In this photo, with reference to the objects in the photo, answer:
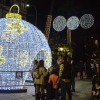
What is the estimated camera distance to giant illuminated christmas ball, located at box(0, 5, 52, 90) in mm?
13609

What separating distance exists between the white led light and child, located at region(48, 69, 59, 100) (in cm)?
322

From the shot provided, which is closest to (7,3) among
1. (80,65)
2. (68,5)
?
(68,5)

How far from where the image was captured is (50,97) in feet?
35.0

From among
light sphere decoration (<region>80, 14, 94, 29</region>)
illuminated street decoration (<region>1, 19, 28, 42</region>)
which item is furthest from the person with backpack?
light sphere decoration (<region>80, 14, 94, 29</region>)

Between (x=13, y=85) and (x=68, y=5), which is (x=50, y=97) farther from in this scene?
(x=68, y=5)

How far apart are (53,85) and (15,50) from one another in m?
3.67

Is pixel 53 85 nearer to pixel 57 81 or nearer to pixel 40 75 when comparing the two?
pixel 57 81

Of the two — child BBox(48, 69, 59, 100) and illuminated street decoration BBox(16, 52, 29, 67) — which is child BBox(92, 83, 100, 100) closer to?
child BBox(48, 69, 59, 100)

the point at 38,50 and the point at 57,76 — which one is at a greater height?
the point at 38,50

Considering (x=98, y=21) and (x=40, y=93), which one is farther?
(x=98, y=21)

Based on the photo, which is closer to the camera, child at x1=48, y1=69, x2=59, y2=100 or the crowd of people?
the crowd of people

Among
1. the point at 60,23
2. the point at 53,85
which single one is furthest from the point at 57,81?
the point at 60,23

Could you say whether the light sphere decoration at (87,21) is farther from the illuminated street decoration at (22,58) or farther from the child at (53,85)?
the child at (53,85)

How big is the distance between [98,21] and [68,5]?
6458mm
